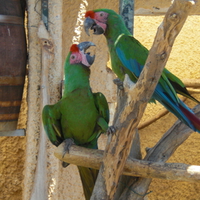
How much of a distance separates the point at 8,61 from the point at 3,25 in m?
0.21

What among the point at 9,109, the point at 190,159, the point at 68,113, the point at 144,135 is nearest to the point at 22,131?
the point at 9,109

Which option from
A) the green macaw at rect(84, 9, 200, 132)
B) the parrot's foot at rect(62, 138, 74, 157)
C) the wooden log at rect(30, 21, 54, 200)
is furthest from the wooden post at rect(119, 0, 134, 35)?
the parrot's foot at rect(62, 138, 74, 157)

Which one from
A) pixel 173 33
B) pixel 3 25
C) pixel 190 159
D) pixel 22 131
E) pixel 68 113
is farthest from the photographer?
pixel 190 159

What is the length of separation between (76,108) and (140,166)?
1.42 feet

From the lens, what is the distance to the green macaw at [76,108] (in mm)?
2041

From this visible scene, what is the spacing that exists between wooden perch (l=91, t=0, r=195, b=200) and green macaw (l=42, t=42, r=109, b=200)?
216mm

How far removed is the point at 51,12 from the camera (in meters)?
2.47

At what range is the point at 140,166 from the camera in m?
1.94

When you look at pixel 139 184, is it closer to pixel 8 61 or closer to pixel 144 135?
pixel 8 61

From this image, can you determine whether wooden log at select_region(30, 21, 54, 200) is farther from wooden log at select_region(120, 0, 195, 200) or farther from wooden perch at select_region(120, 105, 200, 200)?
wooden log at select_region(120, 0, 195, 200)

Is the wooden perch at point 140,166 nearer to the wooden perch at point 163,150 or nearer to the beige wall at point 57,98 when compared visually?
the wooden perch at point 163,150

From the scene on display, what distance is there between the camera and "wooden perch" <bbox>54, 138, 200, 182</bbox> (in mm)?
1852

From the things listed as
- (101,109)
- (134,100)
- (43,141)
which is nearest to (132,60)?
(101,109)

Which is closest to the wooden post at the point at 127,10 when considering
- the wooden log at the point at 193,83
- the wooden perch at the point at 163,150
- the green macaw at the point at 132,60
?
the green macaw at the point at 132,60
